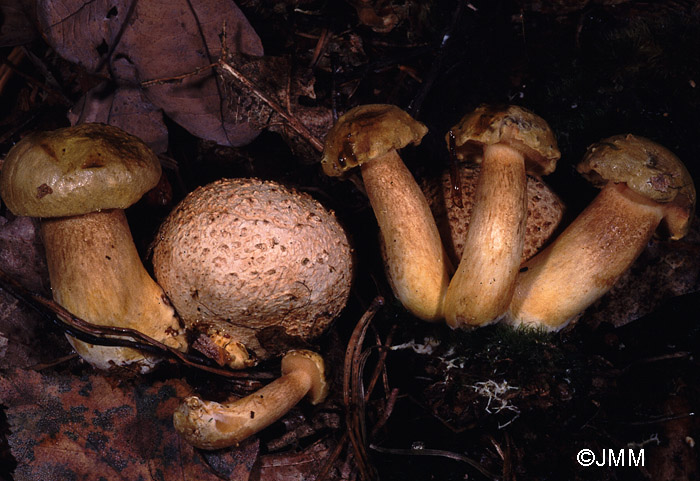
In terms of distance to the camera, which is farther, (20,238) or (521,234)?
(20,238)

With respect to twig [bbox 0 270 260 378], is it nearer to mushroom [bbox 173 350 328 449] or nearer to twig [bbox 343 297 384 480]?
mushroom [bbox 173 350 328 449]

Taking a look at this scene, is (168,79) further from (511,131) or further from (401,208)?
(511,131)

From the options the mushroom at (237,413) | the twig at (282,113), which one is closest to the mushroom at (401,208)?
the twig at (282,113)

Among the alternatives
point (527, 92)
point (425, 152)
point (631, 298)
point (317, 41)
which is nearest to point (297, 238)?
point (425, 152)

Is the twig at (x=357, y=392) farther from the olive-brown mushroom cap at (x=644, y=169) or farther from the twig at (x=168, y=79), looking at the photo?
the twig at (x=168, y=79)

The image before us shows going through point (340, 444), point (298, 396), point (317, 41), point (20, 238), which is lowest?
point (340, 444)

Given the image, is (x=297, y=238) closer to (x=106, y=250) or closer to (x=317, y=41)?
(x=106, y=250)

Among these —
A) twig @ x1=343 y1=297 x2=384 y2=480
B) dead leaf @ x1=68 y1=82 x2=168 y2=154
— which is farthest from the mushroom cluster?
dead leaf @ x1=68 y1=82 x2=168 y2=154

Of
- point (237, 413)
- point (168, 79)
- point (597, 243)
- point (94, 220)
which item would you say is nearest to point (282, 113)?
point (168, 79)
